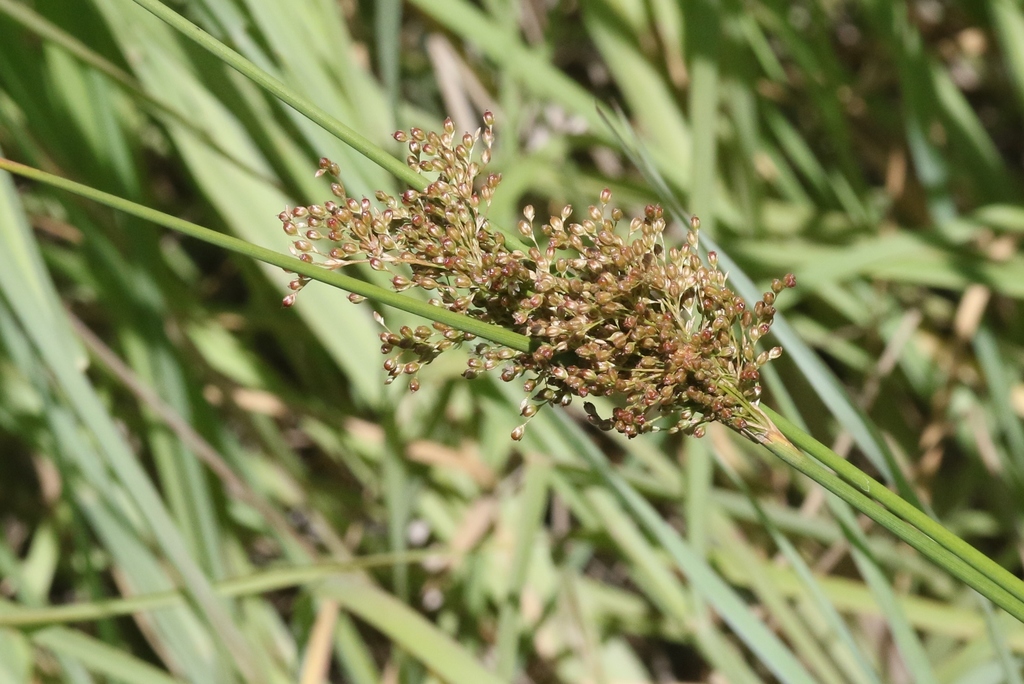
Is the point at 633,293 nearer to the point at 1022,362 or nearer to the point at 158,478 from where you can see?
the point at 1022,362

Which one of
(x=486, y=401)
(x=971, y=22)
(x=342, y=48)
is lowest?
(x=486, y=401)

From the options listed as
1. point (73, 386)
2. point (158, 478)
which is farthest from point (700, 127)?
point (158, 478)

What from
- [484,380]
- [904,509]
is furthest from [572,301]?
[484,380]

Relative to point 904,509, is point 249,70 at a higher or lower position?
higher

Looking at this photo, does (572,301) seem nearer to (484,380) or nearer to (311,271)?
(311,271)

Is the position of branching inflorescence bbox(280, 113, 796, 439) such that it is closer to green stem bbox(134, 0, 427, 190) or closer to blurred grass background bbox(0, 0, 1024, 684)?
green stem bbox(134, 0, 427, 190)

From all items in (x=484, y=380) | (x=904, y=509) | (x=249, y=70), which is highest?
(x=484, y=380)

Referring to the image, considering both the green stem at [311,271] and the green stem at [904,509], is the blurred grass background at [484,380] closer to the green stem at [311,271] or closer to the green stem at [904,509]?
the green stem at [904,509]
